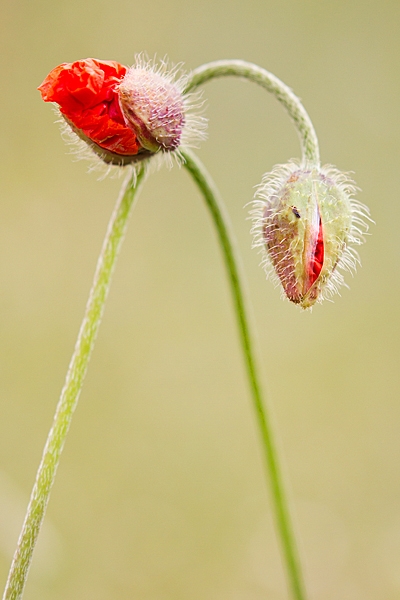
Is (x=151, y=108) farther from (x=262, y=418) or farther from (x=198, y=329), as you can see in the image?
(x=198, y=329)

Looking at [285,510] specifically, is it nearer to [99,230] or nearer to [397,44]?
[99,230]

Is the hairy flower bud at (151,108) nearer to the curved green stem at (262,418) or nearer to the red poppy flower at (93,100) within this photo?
the red poppy flower at (93,100)

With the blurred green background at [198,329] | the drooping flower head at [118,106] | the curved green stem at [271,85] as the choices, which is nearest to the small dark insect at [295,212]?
the curved green stem at [271,85]

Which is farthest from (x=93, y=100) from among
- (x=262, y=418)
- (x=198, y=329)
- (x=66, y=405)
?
(x=198, y=329)

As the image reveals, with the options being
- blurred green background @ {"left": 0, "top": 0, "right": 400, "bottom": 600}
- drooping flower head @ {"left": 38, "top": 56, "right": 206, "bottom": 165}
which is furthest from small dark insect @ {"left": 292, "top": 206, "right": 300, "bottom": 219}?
blurred green background @ {"left": 0, "top": 0, "right": 400, "bottom": 600}

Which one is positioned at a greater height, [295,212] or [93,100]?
[93,100]

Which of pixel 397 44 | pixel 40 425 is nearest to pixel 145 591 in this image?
pixel 40 425
